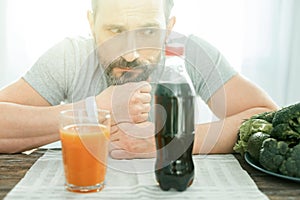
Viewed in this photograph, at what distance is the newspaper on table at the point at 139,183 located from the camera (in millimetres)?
968

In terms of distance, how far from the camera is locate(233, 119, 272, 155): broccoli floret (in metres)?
1.18

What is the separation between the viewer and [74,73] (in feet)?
5.97

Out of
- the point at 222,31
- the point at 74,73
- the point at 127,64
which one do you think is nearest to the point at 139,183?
the point at 127,64

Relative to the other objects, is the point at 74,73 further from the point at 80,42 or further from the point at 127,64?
the point at 127,64

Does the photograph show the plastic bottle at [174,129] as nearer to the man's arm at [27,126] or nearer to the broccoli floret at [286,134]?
the broccoli floret at [286,134]

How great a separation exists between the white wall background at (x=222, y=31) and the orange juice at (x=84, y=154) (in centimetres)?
145

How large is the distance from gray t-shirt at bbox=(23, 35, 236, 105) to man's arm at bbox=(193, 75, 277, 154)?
0.06 meters

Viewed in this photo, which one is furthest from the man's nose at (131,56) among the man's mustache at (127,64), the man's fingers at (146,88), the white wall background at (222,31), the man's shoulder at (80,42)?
the white wall background at (222,31)

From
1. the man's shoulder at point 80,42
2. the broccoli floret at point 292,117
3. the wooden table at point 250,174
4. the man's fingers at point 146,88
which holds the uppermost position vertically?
the man's shoulder at point 80,42

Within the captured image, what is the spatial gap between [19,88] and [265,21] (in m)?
1.31

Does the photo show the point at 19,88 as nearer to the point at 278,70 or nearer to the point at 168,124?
the point at 168,124

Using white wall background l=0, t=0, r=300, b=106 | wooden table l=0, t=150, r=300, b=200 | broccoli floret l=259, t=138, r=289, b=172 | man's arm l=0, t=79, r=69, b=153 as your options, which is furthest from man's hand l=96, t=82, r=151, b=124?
white wall background l=0, t=0, r=300, b=106

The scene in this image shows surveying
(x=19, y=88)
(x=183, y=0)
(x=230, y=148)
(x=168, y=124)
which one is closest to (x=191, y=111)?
(x=168, y=124)

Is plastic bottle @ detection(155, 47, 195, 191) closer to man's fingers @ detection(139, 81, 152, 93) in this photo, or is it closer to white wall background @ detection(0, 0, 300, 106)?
man's fingers @ detection(139, 81, 152, 93)
